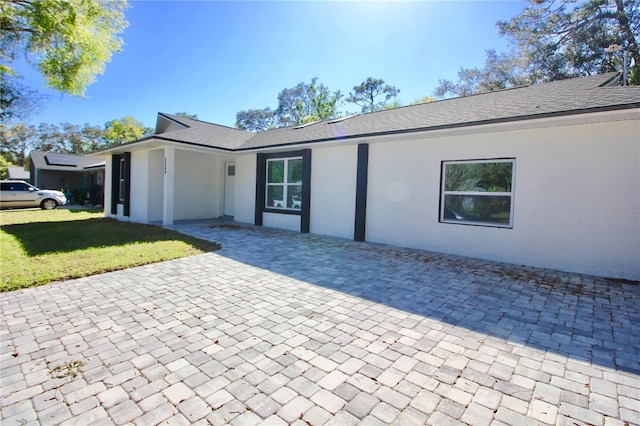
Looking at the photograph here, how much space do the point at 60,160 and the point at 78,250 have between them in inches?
1028

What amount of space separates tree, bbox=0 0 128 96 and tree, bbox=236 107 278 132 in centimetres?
3053

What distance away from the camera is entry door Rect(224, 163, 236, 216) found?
44.0ft

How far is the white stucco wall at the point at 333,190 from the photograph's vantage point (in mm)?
9031

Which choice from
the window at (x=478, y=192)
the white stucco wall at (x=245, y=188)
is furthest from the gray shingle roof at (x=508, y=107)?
the window at (x=478, y=192)

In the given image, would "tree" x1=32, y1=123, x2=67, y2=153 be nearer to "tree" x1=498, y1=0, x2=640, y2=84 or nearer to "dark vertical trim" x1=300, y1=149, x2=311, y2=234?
"dark vertical trim" x1=300, y1=149, x2=311, y2=234

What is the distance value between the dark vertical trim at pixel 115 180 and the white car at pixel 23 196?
7578 mm

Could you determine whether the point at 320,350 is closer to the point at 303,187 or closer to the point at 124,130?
the point at 303,187

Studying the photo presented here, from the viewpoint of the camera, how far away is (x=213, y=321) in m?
3.51

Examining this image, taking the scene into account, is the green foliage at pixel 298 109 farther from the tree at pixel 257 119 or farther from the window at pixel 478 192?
the window at pixel 478 192

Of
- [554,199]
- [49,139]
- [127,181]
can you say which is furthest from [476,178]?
[49,139]

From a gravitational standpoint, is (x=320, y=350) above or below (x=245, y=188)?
below

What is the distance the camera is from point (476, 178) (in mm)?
7023

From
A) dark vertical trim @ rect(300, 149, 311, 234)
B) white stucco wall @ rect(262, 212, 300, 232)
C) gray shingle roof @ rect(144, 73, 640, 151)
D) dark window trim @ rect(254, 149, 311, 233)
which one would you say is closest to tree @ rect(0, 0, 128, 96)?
gray shingle roof @ rect(144, 73, 640, 151)

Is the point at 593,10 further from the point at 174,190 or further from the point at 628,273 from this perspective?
the point at 174,190
